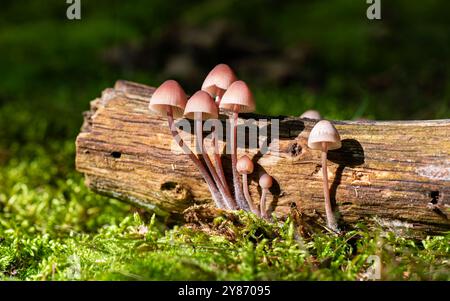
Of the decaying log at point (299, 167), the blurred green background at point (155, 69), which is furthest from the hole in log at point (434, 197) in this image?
the blurred green background at point (155, 69)

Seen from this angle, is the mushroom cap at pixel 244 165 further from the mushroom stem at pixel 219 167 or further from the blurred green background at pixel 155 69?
the blurred green background at pixel 155 69

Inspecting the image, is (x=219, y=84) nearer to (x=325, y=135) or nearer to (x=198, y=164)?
(x=198, y=164)

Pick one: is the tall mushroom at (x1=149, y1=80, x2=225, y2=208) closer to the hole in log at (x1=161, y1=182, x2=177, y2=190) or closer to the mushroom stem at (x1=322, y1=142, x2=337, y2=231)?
the hole in log at (x1=161, y1=182, x2=177, y2=190)

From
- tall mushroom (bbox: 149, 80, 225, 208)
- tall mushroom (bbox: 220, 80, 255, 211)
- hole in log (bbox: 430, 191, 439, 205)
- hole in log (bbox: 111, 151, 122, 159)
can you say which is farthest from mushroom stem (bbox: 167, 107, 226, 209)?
hole in log (bbox: 430, 191, 439, 205)

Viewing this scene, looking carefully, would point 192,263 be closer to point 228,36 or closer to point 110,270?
point 110,270

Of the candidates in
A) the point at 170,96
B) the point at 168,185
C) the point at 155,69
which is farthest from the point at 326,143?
the point at 155,69
